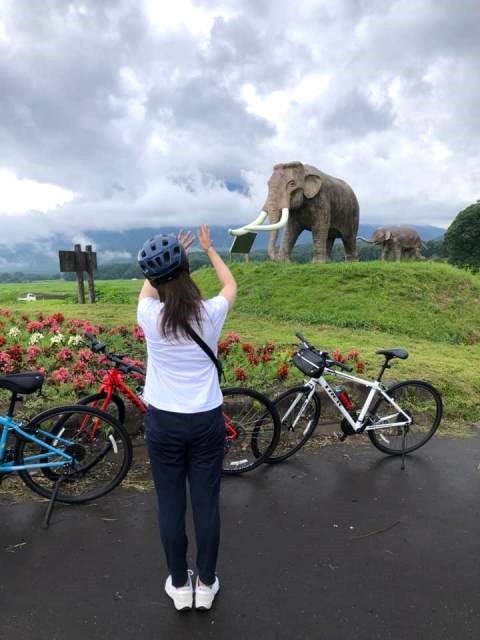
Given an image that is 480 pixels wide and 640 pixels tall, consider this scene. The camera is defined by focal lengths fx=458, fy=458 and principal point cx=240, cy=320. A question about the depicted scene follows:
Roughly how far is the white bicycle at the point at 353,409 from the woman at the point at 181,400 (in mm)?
1978

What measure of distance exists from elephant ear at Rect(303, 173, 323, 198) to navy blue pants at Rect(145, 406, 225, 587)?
13885 millimetres

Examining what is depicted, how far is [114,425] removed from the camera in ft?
12.4

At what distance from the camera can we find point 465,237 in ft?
151

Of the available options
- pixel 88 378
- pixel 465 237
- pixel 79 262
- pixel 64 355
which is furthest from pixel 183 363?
pixel 465 237

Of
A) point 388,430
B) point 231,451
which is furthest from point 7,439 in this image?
point 388,430

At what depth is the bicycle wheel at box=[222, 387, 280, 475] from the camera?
425 cm

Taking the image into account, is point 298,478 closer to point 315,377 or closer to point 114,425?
point 315,377

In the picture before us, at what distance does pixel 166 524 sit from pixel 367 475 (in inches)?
95.0

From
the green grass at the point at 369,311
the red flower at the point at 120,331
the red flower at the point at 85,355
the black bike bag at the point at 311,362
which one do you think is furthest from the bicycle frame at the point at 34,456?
the green grass at the point at 369,311

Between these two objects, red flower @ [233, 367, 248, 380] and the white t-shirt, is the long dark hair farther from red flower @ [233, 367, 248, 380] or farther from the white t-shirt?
red flower @ [233, 367, 248, 380]

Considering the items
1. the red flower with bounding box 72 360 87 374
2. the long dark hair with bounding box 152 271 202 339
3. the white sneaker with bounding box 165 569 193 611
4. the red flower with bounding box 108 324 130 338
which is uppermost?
the long dark hair with bounding box 152 271 202 339

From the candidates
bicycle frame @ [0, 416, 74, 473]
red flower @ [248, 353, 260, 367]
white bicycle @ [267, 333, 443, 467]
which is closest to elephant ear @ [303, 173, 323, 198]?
red flower @ [248, 353, 260, 367]

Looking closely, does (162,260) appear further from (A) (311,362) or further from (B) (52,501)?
(A) (311,362)

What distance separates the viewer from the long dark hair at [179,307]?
2262mm
